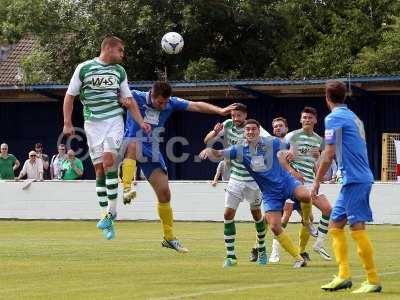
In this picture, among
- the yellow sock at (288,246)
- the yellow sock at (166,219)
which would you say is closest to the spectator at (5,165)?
the yellow sock at (166,219)

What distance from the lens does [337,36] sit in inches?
2018

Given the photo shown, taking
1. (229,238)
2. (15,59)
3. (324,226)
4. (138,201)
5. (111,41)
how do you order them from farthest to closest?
(15,59)
(138,201)
(324,226)
(229,238)
(111,41)

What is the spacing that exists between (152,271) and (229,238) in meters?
2.25

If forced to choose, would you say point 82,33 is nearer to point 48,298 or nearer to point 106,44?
point 106,44

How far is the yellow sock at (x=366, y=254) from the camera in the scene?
40.0ft

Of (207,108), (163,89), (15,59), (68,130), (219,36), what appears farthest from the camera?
(15,59)

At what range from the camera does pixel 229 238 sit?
16875 millimetres

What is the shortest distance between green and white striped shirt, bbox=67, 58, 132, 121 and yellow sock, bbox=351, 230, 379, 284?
4.34 m

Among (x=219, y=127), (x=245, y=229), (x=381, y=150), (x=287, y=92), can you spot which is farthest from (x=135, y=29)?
(x=219, y=127)

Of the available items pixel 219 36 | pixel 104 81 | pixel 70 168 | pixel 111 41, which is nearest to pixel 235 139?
pixel 104 81

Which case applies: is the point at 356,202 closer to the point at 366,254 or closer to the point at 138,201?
the point at 366,254

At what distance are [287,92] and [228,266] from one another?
22.1 metres

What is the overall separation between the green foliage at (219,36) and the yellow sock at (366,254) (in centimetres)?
3395

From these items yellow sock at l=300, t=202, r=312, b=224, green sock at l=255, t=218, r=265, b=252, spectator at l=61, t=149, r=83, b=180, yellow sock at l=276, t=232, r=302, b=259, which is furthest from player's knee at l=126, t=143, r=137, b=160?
spectator at l=61, t=149, r=83, b=180
